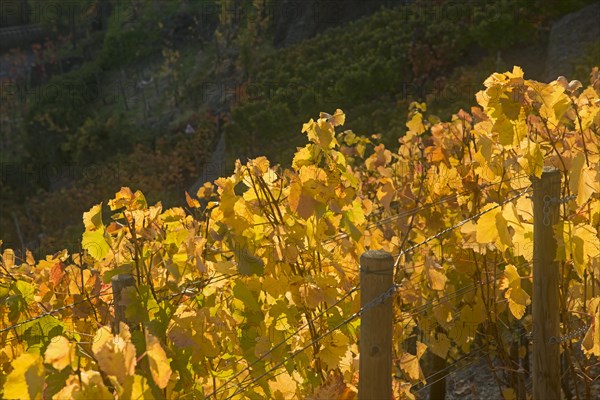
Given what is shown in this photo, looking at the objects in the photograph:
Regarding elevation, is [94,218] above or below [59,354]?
above

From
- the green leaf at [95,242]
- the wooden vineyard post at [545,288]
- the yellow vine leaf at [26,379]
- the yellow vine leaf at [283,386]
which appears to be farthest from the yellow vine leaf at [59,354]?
the wooden vineyard post at [545,288]

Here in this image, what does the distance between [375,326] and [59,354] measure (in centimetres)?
74

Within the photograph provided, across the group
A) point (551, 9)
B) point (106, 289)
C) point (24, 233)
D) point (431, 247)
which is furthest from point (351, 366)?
point (24, 233)

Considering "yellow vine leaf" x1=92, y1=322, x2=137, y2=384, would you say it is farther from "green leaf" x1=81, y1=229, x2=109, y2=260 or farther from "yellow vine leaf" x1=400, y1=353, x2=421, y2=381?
"yellow vine leaf" x1=400, y1=353, x2=421, y2=381

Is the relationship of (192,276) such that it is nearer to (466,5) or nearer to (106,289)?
(106,289)

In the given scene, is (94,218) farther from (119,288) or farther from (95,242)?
(119,288)

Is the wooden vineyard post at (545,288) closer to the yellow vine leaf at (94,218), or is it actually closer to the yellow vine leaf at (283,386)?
the yellow vine leaf at (283,386)

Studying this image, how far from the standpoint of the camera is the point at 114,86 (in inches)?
989

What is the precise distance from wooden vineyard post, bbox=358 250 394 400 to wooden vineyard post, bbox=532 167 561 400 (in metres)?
0.91

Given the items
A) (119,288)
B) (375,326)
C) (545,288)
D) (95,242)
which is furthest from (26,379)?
(545,288)

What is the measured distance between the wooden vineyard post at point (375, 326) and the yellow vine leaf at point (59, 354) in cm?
69

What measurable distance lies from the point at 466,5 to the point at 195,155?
22.4ft

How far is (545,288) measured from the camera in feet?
7.99

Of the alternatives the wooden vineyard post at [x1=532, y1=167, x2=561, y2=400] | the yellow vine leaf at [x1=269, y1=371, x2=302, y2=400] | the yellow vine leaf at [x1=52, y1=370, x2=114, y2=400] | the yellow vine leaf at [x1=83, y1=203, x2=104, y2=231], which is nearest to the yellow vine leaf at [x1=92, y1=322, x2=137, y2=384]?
the yellow vine leaf at [x1=52, y1=370, x2=114, y2=400]
